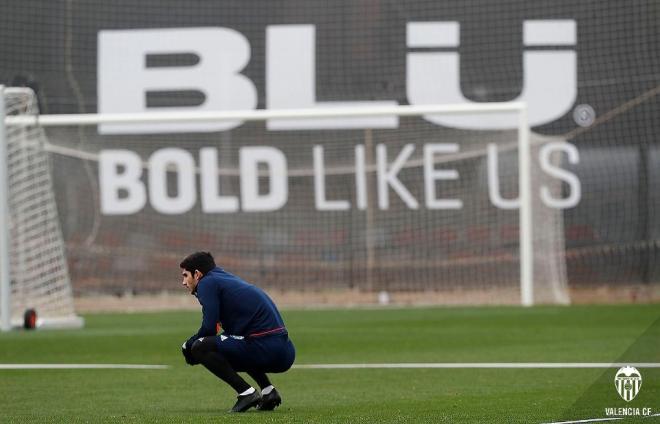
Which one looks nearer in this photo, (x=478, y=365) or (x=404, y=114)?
(x=478, y=365)

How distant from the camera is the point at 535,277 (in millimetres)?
26656

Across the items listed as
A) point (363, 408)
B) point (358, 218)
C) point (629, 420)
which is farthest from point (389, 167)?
point (629, 420)

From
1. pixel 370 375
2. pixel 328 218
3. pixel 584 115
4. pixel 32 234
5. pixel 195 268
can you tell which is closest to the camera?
pixel 195 268

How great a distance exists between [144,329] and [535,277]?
873 cm

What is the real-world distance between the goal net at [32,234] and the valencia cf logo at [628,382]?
1431cm

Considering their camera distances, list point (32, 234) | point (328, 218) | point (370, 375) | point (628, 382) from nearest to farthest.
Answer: point (628, 382) < point (370, 375) < point (32, 234) < point (328, 218)

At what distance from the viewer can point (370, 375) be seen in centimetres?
1348

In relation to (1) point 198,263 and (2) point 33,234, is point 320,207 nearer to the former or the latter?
(2) point 33,234

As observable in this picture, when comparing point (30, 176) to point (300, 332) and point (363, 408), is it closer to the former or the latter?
point (300, 332)

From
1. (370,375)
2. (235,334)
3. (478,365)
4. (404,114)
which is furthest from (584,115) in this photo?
(235,334)

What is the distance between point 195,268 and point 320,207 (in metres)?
17.4

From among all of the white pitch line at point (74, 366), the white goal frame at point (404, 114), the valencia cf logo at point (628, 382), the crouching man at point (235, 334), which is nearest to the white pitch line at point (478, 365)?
the white pitch line at point (74, 366)

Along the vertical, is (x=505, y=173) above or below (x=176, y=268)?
above

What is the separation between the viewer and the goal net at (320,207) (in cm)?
2666
